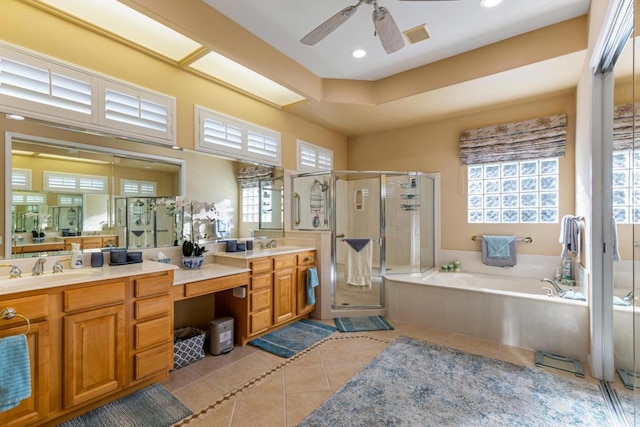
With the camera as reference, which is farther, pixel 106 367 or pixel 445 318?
pixel 445 318

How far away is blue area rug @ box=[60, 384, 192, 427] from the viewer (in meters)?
1.77

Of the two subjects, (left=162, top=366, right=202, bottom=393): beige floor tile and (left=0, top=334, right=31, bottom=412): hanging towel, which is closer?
(left=0, top=334, right=31, bottom=412): hanging towel

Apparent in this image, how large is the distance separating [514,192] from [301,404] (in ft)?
12.1

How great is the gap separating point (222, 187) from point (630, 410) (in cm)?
360

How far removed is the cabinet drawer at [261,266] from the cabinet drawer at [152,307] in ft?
2.72

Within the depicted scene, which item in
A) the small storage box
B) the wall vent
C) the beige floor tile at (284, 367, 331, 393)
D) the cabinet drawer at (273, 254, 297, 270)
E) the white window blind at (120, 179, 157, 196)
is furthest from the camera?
the cabinet drawer at (273, 254, 297, 270)

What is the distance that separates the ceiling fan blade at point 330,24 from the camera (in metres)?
1.90

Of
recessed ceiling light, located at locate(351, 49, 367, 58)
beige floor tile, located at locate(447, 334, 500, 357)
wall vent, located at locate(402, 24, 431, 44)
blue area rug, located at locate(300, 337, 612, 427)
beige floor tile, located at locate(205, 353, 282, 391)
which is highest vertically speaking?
recessed ceiling light, located at locate(351, 49, 367, 58)

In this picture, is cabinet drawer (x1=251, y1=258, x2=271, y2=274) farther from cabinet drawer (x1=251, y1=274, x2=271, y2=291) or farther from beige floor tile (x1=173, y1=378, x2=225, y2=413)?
beige floor tile (x1=173, y1=378, x2=225, y2=413)

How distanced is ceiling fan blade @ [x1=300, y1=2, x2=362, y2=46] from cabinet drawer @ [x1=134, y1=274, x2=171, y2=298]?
82.1 inches

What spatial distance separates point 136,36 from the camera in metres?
2.42

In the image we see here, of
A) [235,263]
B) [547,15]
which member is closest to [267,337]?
[235,263]

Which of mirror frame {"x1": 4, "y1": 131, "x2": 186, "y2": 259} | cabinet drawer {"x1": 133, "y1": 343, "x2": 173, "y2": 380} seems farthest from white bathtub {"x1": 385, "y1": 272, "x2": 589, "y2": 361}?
mirror frame {"x1": 4, "y1": 131, "x2": 186, "y2": 259}

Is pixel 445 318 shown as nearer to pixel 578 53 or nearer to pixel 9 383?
pixel 578 53
